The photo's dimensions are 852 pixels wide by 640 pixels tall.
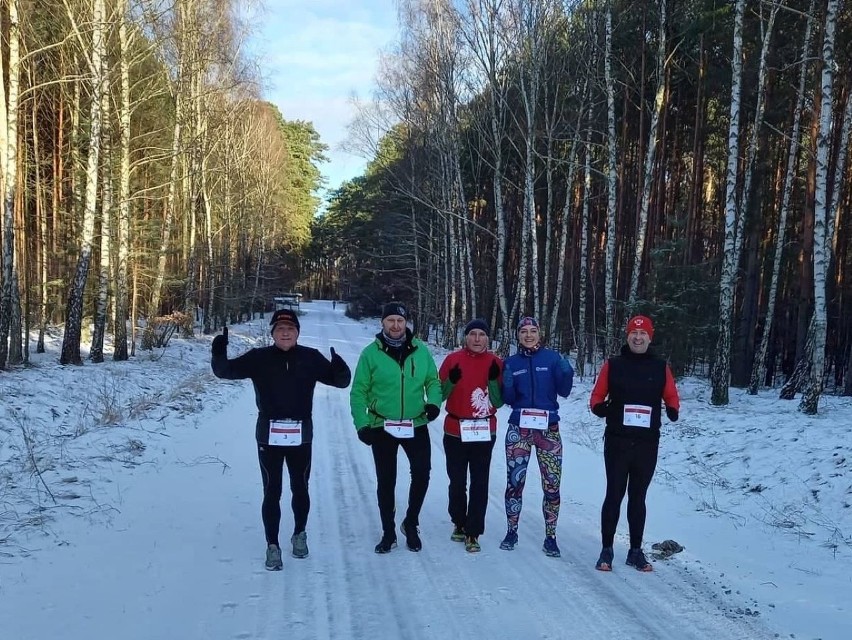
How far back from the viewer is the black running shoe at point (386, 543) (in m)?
4.73

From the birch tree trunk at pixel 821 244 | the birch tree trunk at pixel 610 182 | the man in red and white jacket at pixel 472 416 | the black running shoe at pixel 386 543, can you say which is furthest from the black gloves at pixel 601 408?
the birch tree trunk at pixel 610 182

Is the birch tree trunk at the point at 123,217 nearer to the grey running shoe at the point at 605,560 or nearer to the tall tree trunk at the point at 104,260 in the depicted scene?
the tall tree trunk at the point at 104,260

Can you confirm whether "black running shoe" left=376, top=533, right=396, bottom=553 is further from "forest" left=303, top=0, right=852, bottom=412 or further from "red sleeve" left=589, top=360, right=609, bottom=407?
"forest" left=303, top=0, right=852, bottom=412

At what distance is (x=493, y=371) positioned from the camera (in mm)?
5090

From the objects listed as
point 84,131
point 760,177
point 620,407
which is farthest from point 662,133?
point 84,131

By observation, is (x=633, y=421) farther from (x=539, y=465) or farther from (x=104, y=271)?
(x=104, y=271)

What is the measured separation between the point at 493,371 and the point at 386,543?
5.49ft

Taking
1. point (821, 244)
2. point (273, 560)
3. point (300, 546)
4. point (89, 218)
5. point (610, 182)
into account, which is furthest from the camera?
point (610, 182)

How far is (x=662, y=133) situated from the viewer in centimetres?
1789

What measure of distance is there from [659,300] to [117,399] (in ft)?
35.0

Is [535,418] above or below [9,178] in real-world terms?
below

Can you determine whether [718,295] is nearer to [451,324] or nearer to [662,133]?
[662,133]

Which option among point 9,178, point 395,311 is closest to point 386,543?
point 395,311

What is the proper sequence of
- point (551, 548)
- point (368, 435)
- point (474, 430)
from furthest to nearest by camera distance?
point (474, 430)
point (551, 548)
point (368, 435)
